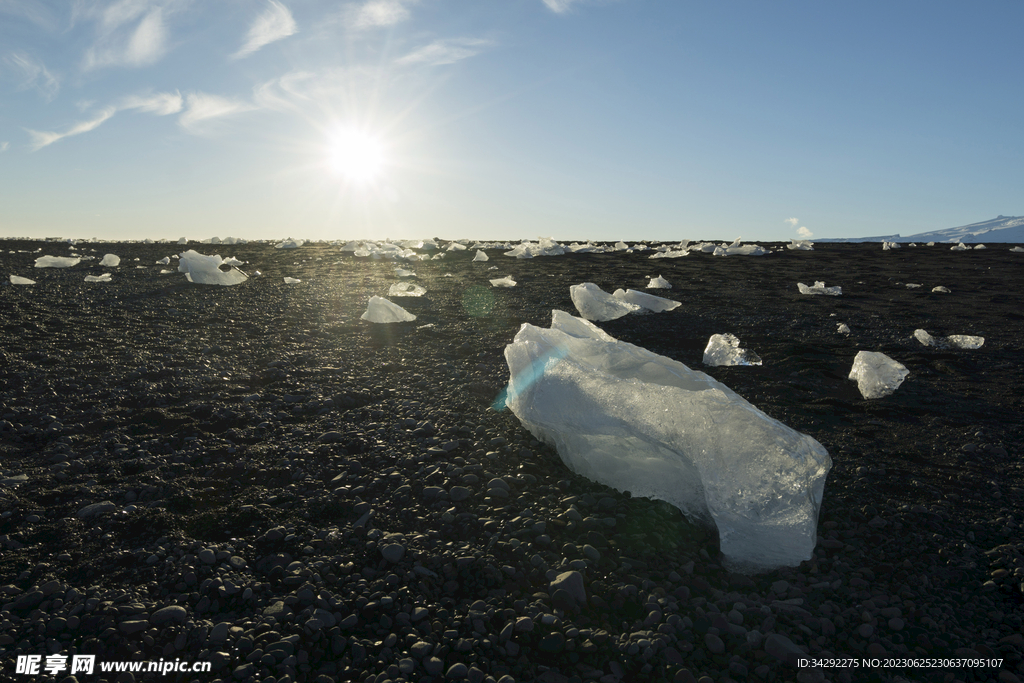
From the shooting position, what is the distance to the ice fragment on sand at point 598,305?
7.27 m

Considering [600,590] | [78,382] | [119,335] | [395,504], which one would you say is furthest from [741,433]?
[119,335]

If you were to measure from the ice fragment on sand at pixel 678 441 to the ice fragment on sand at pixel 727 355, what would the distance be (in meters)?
2.12

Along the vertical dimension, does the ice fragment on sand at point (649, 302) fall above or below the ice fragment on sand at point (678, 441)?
above

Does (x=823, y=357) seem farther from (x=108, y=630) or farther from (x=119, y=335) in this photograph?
(x=119, y=335)

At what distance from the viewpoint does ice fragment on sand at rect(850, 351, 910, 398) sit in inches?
178

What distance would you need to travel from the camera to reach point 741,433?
9.08 feet

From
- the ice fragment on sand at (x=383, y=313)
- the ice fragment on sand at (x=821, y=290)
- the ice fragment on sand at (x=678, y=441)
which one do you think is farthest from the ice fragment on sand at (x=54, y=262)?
the ice fragment on sand at (x=821, y=290)

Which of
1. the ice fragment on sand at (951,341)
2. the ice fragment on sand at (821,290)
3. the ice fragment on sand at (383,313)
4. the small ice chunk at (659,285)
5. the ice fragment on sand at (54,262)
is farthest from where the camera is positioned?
the ice fragment on sand at (54,262)

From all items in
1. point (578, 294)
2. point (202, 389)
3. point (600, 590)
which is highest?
point (578, 294)

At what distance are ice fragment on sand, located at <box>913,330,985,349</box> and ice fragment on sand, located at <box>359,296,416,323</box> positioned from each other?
617 cm

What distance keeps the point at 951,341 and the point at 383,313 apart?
267 inches

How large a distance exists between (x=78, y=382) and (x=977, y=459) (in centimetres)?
692

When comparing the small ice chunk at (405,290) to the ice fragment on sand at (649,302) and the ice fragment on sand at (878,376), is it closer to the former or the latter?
the ice fragment on sand at (649,302)

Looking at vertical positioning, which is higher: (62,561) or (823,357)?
(823,357)
